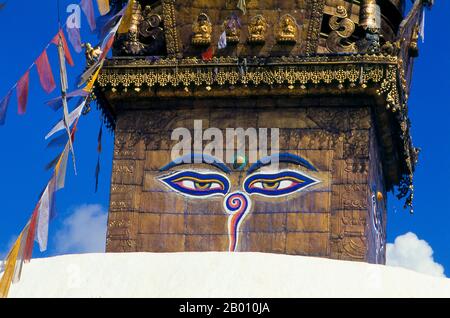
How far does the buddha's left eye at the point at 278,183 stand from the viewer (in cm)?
2689

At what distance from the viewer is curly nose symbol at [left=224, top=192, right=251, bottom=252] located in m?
26.8

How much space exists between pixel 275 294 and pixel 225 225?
27.3ft

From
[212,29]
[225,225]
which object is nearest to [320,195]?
[225,225]

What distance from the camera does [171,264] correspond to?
1973 centimetres

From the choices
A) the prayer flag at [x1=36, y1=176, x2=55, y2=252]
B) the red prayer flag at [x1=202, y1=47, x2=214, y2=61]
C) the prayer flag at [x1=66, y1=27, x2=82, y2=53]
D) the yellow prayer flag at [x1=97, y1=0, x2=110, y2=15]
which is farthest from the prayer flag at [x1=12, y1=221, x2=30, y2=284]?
the red prayer flag at [x1=202, y1=47, x2=214, y2=61]

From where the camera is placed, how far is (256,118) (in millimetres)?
27391

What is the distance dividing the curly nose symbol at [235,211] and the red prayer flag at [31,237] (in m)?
6.25

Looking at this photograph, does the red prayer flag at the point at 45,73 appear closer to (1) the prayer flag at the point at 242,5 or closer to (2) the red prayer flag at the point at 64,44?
(2) the red prayer flag at the point at 64,44

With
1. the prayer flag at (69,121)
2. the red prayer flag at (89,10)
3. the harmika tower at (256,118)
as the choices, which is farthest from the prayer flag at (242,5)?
the prayer flag at (69,121)

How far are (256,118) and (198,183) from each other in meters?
1.62

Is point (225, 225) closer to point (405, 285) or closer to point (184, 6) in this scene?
point (184, 6)
